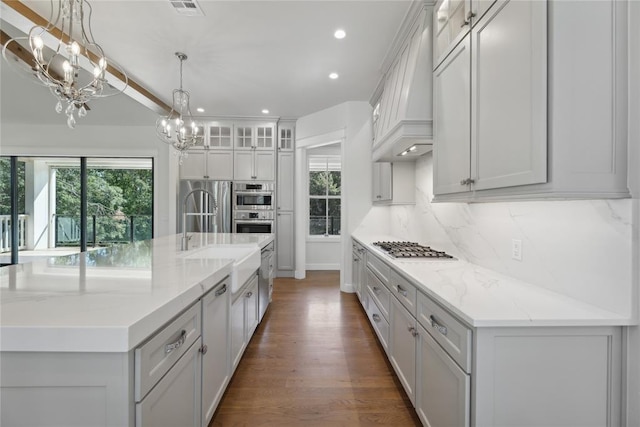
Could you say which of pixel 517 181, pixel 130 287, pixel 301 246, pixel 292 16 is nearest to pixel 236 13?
pixel 292 16

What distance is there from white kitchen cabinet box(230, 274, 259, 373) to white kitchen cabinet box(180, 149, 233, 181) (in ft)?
10.5

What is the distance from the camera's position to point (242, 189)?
5.39 m

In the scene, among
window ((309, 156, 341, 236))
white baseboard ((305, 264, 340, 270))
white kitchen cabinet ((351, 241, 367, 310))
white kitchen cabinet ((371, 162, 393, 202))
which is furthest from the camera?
window ((309, 156, 341, 236))

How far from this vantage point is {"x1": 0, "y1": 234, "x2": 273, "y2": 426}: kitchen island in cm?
83

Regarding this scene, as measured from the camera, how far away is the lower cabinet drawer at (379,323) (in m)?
2.36

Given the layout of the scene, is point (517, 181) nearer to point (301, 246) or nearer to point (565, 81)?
point (565, 81)

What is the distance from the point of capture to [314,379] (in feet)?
7.20

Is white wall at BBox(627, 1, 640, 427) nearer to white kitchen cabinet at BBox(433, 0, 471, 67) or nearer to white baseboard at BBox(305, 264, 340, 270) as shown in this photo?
white kitchen cabinet at BBox(433, 0, 471, 67)

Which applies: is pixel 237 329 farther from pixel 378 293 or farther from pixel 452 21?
pixel 452 21

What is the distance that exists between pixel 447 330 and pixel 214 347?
4.09ft

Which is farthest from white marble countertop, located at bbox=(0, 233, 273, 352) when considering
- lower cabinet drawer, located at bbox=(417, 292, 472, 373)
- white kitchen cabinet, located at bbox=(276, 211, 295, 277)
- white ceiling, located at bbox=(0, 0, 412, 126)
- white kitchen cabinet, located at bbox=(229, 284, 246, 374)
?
white kitchen cabinet, located at bbox=(276, 211, 295, 277)

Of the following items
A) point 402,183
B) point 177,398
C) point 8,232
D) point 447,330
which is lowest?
point 177,398

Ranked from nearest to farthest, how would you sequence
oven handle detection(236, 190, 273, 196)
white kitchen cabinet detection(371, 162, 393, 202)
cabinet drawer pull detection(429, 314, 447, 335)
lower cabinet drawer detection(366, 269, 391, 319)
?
cabinet drawer pull detection(429, 314, 447, 335)
lower cabinet drawer detection(366, 269, 391, 319)
white kitchen cabinet detection(371, 162, 393, 202)
oven handle detection(236, 190, 273, 196)

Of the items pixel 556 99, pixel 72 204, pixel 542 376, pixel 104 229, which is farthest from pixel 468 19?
pixel 72 204
